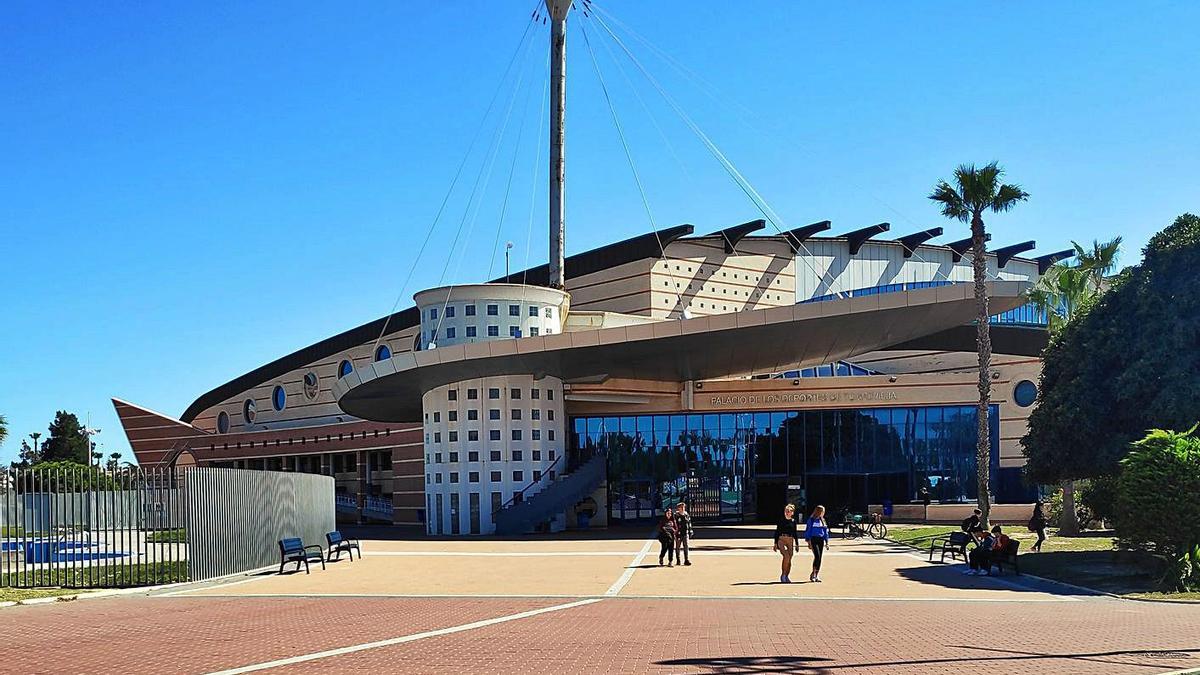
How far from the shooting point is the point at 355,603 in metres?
18.5

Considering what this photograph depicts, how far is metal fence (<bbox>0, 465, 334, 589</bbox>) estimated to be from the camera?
2084cm

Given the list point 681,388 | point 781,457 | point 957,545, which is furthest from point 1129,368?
point 681,388

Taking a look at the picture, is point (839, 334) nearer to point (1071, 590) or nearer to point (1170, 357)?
point (1170, 357)

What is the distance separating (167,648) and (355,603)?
5.41 m

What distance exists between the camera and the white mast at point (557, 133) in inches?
1930

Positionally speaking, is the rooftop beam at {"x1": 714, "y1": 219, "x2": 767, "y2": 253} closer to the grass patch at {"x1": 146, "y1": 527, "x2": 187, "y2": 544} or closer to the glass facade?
the glass facade

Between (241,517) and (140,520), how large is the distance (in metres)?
2.40

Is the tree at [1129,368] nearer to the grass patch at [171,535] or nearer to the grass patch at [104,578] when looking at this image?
the grass patch at [171,535]

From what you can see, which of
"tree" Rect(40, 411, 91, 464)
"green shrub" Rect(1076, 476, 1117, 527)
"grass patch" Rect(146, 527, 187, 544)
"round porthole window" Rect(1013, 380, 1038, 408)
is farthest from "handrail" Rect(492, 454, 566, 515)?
"tree" Rect(40, 411, 91, 464)

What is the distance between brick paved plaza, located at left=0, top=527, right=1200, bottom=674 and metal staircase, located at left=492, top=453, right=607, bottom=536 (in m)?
17.7

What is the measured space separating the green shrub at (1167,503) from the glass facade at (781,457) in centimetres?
2908

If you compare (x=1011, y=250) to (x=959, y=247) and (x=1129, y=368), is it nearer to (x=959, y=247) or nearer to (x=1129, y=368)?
(x=959, y=247)

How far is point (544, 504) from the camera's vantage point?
43312 millimetres

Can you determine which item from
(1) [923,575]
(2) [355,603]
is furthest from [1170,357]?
(2) [355,603]
